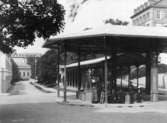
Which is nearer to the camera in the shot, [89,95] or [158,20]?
[89,95]

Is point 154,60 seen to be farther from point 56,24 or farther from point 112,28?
point 56,24

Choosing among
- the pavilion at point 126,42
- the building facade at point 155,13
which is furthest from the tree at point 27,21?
the building facade at point 155,13

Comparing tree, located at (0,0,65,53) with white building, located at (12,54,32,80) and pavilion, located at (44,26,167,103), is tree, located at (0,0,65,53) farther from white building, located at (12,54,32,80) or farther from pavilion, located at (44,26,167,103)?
white building, located at (12,54,32,80)

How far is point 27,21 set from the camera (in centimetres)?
1387

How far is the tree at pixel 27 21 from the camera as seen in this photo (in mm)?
13398

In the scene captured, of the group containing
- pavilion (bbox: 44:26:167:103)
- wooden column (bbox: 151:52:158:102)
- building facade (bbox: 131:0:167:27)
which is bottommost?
wooden column (bbox: 151:52:158:102)

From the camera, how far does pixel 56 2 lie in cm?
1398

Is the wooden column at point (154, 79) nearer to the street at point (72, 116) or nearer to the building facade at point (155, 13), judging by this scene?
the street at point (72, 116)

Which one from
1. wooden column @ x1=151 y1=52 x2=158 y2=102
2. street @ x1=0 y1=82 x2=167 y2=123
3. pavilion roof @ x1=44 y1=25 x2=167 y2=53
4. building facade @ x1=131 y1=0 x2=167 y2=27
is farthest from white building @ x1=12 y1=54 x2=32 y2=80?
street @ x1=0 y1=82 x2=167 y2=123

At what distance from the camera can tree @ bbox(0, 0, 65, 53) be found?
13.4 m

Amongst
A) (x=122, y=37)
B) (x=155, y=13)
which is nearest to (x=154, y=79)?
(x=122, y=37)

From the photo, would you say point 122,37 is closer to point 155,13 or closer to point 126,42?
point 126,42

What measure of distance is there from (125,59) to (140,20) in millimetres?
59456

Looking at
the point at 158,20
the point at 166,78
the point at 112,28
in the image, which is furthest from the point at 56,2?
the point at 158,20
